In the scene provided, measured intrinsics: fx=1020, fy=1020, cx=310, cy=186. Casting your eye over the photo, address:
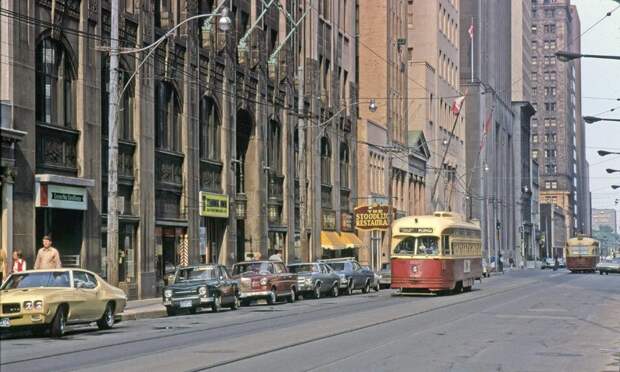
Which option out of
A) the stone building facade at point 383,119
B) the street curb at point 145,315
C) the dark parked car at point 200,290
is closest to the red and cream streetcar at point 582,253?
the stone building facade at point 383,119

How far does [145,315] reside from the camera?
1194 inches

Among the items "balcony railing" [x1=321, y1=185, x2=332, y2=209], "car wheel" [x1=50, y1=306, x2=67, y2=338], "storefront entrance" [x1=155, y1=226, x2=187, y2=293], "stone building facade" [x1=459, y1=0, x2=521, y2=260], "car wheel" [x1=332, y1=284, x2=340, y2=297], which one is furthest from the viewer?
"stone building facade" [x1=459, y1=0, x2=521, y2=260]

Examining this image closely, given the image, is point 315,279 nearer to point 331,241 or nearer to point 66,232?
point 66,232

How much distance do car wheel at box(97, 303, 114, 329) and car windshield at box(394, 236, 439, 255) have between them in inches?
760

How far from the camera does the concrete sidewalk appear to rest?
2930cm

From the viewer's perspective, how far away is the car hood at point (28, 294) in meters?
21.8

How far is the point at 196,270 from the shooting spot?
3250cm

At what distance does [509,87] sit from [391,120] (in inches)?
3199

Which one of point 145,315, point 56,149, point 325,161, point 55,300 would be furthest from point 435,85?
point 55,300

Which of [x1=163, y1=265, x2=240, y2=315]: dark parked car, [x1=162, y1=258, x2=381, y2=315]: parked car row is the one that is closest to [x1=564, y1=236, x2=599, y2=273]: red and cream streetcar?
[x1=162, y1=258, x2=381, y2=315]: parked car row

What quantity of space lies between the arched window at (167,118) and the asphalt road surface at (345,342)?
464 inches

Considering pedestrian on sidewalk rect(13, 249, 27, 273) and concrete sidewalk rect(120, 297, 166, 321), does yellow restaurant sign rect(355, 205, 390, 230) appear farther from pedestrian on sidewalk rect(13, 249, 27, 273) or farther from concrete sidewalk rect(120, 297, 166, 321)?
pedestrian on sidewalk rect(13, 249, 27, 273)

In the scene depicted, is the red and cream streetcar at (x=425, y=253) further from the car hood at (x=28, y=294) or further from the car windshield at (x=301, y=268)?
the car hood at (x=28, y=294)

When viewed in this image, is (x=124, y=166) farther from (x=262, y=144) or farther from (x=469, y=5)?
(x=469, y=5)
